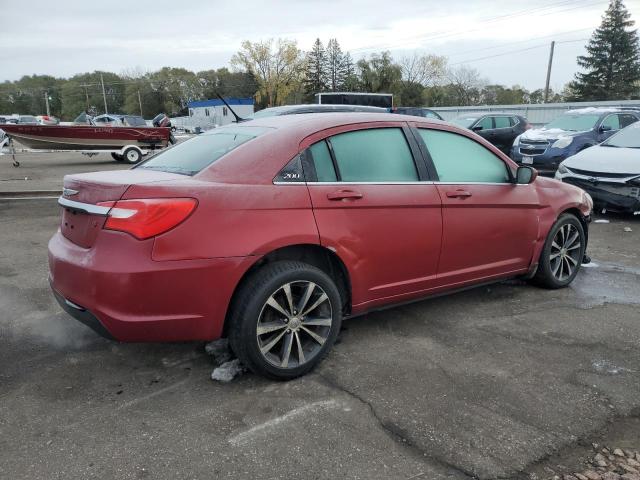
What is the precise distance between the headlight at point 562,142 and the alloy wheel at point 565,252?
25.8 ft

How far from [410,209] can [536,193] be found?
160 cm

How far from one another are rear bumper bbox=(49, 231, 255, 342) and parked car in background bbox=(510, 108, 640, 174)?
10.9m

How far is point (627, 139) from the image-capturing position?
9242mm

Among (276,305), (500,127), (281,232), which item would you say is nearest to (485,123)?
(500,127)

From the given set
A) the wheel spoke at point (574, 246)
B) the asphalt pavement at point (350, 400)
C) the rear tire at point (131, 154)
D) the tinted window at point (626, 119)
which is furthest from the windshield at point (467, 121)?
the asphalt pavement at point (350, 400)

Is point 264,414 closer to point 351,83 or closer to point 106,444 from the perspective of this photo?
point 106,444

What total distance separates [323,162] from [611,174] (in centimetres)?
665

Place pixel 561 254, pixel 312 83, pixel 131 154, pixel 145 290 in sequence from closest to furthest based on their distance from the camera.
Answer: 1. pixel 145 290
2. pixel 561 254
3. pixel 131 154
4. pixel 312 83

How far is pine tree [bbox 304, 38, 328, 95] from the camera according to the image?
280ft

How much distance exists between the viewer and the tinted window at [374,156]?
11.6 feet

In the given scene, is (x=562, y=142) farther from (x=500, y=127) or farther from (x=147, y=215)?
(x=147, y=215)

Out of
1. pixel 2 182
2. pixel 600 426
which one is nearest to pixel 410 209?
pixel 600 426

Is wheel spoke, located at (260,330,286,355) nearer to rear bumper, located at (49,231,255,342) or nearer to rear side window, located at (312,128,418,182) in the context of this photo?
rear bumper, located at (49,231,255,342)

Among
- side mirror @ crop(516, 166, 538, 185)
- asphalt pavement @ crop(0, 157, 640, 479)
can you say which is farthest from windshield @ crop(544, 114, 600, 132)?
asphalt pavement @ crop(0, 157, 640, 479)
